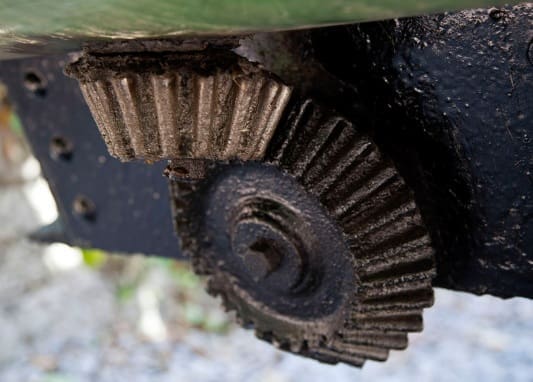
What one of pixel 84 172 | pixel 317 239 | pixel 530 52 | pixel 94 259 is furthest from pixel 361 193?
pixel 94 259

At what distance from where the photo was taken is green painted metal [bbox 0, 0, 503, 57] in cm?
40

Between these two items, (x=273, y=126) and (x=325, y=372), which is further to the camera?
(x=325, y=372)

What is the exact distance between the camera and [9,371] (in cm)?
270

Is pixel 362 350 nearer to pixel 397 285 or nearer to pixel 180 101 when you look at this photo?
pixel 397 285

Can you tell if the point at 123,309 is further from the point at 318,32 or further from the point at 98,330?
the point at 318,32

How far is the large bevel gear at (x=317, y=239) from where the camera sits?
0.65 m

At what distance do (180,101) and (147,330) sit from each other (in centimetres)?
265

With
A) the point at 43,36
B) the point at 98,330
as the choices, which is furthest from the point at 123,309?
the point at 43,36

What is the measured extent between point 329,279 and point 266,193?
115mm

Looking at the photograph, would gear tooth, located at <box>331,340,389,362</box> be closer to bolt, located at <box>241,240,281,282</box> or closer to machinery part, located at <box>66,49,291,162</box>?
bolt, located at <box>241,240,281,282</box>

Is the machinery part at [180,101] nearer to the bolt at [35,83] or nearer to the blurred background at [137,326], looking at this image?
the bolt at [35,83]

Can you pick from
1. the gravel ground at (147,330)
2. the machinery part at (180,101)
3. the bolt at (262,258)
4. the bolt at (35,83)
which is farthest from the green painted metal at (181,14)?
the gravel ground at (147,330)

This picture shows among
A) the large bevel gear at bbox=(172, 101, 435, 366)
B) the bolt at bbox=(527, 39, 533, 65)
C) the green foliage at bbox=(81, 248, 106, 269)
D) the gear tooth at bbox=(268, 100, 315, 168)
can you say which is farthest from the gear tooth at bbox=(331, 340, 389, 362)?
the green foliage at bbox=(81, 248, 106, 269)

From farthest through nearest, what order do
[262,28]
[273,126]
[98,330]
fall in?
[98,330], [273,126], [262,28]
